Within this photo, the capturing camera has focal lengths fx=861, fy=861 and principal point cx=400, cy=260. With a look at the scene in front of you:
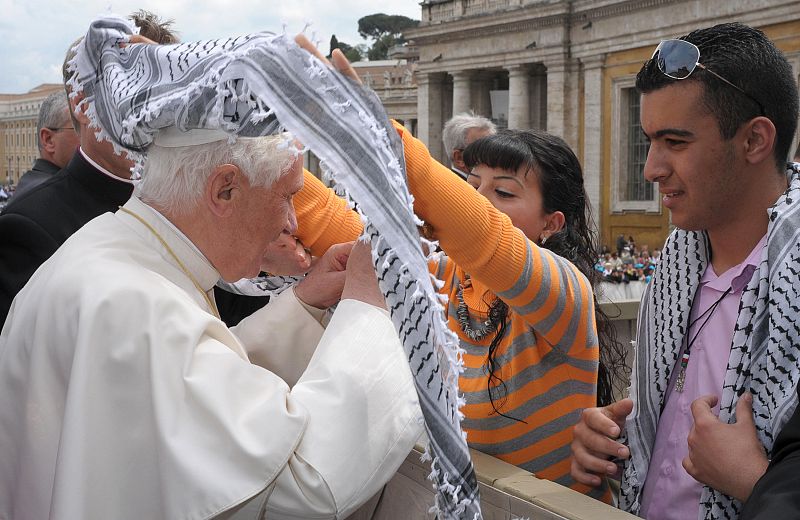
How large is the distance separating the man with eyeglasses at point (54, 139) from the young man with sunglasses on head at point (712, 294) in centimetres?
390

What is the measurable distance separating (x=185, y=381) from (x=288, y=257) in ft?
2.53

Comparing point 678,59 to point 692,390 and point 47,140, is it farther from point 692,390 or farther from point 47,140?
point 47,140

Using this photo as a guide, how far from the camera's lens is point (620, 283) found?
11.1m

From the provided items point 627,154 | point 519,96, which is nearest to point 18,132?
point 519,96

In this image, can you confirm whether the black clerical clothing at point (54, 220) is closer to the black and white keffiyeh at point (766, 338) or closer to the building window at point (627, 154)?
the black and white keffiyeh at point (766, 338)

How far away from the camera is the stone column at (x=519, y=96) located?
91.7ft

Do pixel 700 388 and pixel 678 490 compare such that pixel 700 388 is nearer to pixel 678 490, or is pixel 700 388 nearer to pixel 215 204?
pixel 678 490

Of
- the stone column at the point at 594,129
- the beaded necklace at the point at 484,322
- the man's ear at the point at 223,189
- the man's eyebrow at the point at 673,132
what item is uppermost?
the man's eyebrow at the point at 673,132

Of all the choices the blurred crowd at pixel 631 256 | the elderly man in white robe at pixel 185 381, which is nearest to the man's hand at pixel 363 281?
the elderly man in white robe at pixel 185 381

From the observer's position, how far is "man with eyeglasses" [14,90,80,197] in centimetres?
514

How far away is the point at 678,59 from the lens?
209 cm

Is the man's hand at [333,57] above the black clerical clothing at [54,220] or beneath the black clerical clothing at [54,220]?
above

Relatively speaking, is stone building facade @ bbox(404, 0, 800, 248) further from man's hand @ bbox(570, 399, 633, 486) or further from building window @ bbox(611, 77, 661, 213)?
man's hand @ bbox(570, 399, 633, 486)

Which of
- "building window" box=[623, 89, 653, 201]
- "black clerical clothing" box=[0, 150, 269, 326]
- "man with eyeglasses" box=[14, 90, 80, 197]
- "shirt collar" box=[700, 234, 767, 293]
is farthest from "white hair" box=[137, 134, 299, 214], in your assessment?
"building window" box=[623, 89, 653, 201]
